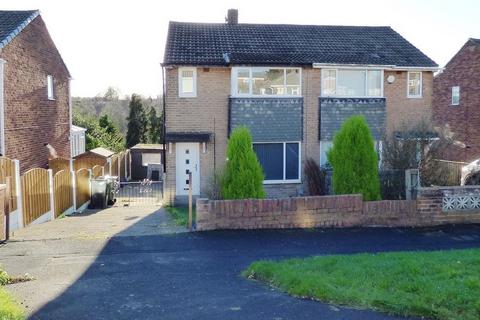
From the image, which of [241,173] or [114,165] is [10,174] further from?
[114,165]

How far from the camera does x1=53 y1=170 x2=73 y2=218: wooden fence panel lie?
55.9ft

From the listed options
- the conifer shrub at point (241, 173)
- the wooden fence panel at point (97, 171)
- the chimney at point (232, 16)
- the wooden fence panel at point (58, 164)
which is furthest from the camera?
the chimney at point (232, 16)

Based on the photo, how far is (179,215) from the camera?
53.3ft

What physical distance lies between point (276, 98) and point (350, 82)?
320cm

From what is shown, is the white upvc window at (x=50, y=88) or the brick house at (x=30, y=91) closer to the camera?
the brick house at (x=30, y=91)

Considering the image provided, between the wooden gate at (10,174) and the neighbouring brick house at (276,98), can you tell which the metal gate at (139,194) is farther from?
the wooden gate at (10,174)

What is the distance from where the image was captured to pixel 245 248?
433 inches

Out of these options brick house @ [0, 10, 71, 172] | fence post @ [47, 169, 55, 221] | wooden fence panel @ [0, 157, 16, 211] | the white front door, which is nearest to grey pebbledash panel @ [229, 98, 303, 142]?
the white front door

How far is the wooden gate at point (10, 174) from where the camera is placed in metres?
13.0

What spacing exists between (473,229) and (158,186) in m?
21.2

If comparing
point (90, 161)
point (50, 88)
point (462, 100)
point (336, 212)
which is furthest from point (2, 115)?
point (462, 100)

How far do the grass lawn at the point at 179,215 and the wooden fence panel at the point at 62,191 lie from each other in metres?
3.66

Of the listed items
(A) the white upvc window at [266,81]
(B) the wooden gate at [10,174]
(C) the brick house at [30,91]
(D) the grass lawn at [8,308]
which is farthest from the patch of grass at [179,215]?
(D) the grass lawn at [8,308]

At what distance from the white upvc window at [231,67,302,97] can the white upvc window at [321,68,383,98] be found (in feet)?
3.94
